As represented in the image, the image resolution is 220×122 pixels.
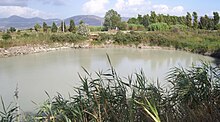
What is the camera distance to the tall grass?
2.20 metres

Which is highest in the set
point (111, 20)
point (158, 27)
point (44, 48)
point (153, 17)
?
point (153, 17)

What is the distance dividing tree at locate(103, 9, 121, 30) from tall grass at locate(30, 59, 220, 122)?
60.3 ft

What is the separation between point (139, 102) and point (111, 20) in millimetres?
19540

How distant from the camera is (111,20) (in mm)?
21281

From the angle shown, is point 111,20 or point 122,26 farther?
point 111,20

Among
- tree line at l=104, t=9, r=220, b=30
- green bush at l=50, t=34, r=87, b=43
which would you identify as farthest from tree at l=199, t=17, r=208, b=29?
green bush at l=50, t=34, r=87, b=43

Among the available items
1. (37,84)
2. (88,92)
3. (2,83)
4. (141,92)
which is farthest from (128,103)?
(2,83)

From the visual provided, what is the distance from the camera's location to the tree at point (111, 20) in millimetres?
21094

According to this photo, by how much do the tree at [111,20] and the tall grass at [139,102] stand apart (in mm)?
18395

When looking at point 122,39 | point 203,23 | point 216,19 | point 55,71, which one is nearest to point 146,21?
point 203,23

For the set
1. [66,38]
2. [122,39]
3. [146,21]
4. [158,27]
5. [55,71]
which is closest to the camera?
[55,71]

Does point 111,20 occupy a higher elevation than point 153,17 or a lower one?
lower

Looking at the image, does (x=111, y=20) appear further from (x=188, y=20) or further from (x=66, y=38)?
(x=66, y=38)

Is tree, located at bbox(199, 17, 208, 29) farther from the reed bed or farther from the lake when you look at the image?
the reed bed
